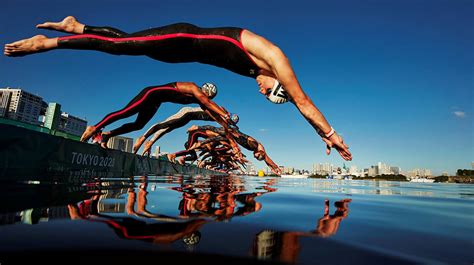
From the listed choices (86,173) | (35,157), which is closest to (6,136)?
(35,157)

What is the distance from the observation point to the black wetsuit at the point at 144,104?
17.8 feet

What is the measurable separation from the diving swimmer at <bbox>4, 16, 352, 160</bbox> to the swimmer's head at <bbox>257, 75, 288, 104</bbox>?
4 centimetres

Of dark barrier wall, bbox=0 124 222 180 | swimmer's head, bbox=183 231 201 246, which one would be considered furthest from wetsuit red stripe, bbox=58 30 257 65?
swimmer's head, bbox=183 231 201 246

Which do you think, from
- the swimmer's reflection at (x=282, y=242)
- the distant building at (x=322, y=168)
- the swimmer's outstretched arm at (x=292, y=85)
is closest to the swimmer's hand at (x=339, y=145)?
the swimmer's outstretched arm at (x=292, y=85)

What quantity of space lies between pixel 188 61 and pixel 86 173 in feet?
10.7

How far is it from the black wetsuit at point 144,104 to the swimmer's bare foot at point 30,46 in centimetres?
226

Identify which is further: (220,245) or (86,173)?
(86,173)

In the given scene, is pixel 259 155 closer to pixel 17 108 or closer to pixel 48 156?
pixel 17 108

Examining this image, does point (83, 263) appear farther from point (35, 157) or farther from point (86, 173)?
point (86, 173)

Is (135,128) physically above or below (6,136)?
above

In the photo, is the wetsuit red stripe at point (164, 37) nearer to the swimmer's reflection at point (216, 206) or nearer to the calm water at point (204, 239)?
the swimmer's reflection at point (216, 206)

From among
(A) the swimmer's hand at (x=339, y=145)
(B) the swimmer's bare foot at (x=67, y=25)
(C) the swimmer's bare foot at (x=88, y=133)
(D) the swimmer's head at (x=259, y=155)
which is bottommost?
(A) the swimmer's hand at (x=339, y=145)

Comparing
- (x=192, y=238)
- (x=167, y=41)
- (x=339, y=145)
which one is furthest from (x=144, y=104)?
(x=192, y=238)

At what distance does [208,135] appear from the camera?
58.5ft
